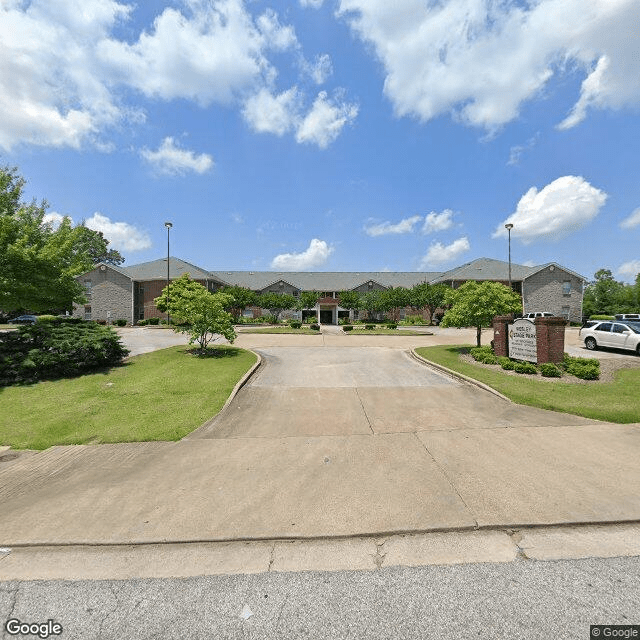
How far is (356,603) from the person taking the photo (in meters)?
2.89

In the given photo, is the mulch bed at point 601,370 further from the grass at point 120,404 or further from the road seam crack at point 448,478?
the grass at point 120,404

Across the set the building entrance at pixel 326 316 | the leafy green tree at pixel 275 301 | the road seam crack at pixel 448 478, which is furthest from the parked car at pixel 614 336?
the building entrance at pixel 326 316

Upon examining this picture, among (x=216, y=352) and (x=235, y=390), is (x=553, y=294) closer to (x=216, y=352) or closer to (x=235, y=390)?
(x=216, y=352)

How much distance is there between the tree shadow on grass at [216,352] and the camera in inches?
645

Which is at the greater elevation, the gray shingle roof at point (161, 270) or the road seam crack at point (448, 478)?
the gray shingle roof at point (161, 270)

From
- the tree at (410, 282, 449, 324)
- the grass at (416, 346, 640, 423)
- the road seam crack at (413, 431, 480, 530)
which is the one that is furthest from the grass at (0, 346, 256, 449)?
the tree at (410, 282, 449, 324)

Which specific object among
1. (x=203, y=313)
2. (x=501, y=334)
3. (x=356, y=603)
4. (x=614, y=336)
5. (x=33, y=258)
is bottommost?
(x=356, y=603)

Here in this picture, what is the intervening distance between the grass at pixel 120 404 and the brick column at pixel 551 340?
11570mm

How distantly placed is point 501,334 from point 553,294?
45.1 meters

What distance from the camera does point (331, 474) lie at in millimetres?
5195

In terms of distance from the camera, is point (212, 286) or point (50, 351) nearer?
point (50, 351)

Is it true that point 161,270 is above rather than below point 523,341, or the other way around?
above

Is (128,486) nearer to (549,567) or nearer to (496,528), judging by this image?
(496,528)

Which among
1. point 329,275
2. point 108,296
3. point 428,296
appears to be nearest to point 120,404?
point 428,296
